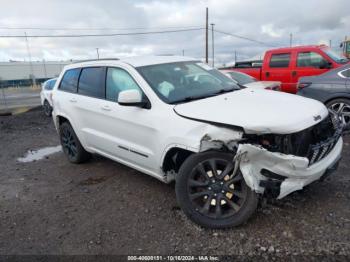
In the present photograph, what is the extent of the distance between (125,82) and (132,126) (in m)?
0.63

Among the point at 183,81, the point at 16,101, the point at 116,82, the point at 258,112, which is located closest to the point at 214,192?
the point at 258,112

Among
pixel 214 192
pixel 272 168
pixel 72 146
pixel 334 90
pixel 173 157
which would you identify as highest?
pixel 334 90

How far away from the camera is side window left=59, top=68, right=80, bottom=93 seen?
5.26 metres

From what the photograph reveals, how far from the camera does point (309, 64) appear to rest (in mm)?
8992

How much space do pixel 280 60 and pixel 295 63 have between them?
506mm

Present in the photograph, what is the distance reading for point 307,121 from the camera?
305 centimetres

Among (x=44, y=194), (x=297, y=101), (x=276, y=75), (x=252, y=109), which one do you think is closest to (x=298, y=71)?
(x=276, y=75)

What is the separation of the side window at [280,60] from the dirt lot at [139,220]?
490 cm

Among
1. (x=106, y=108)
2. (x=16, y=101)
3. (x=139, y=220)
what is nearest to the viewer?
(x=139, y=220)

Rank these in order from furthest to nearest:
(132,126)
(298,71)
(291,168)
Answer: (298,71), (132,126), (291,168)

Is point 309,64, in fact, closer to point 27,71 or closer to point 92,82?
point 92,82

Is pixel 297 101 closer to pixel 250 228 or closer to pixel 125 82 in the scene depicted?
pixel 250 228

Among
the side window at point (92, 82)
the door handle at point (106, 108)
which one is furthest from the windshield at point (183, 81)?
the side window at point (92, 82)

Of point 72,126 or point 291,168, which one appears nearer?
point 291,168
